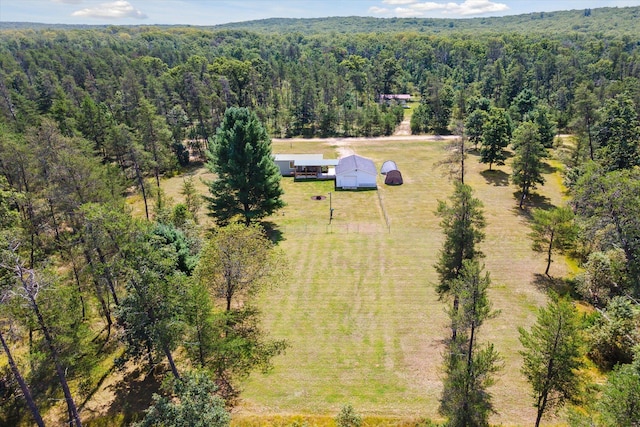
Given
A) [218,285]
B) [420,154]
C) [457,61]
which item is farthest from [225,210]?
[457,61]

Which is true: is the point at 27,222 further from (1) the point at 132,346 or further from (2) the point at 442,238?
(2) the point at 442,238

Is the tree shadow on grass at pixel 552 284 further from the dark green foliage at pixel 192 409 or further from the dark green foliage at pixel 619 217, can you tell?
the dark green foliage at pixel 192 409

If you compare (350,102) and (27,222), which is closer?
(27,222)

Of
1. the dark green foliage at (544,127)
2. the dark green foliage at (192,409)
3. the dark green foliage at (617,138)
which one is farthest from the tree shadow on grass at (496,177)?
the dark green foliage at (192,409)

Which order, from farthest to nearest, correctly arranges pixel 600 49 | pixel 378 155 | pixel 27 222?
pixel 600 49 → pixel 378 155 → pixel 27 222

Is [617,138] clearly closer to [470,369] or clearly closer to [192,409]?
[470,369]

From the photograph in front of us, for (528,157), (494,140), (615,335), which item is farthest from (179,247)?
(494,140)

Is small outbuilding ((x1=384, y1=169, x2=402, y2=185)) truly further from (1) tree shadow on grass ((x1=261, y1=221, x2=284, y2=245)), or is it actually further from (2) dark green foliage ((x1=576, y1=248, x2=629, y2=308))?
(2) dark green foliage ((x1=576, y1=248, x2=629, y2=308))

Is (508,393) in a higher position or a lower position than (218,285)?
lower

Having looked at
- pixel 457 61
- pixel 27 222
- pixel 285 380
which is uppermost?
pixel 457 61
